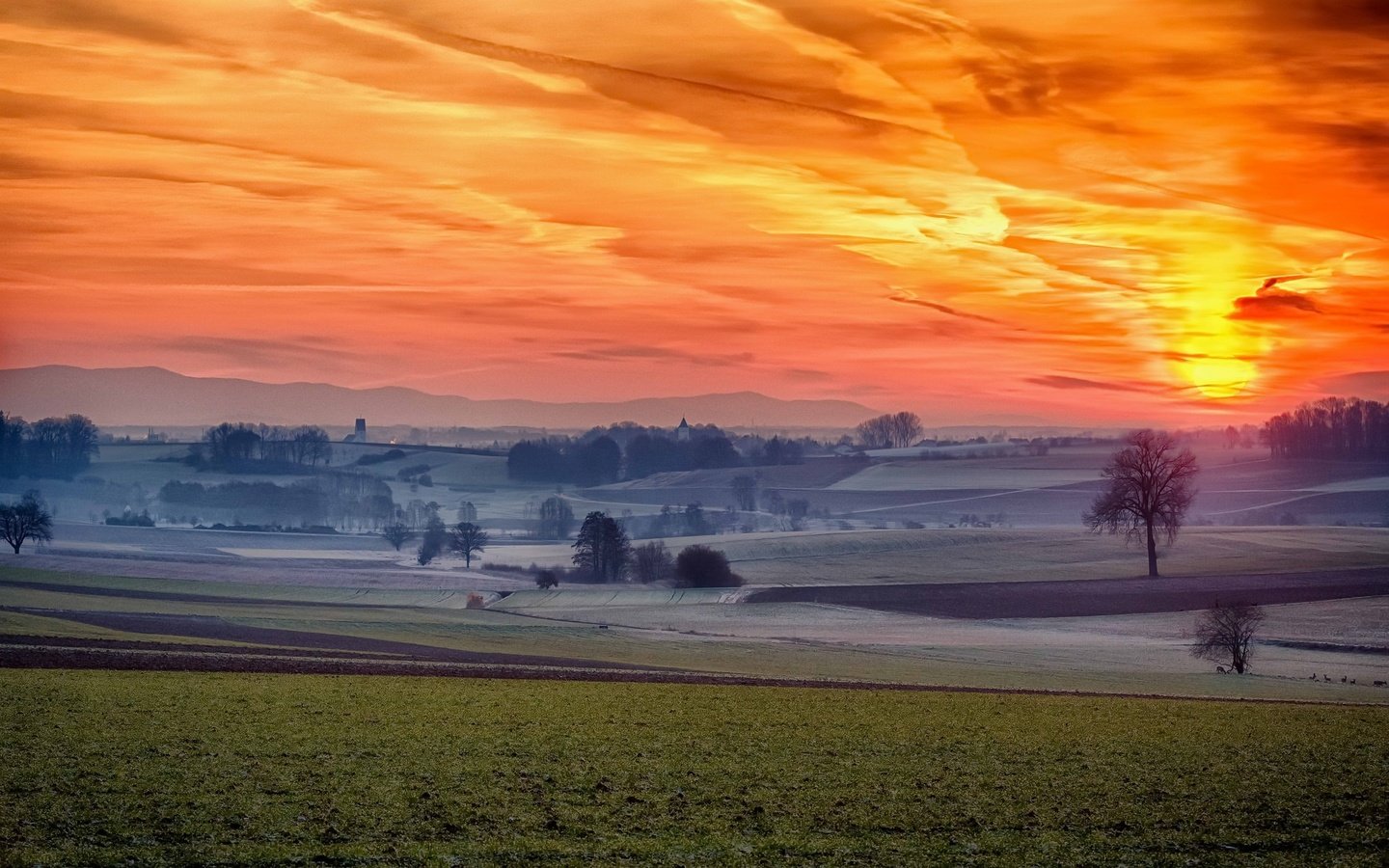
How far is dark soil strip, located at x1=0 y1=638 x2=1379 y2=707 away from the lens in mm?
38125

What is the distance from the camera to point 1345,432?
633ft

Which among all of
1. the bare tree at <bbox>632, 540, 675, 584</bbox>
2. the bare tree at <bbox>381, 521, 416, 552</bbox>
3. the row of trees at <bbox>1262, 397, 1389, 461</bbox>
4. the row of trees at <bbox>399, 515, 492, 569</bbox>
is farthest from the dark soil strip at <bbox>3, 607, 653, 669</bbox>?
the row of trees at <bbox>1262, 397, 1389, 461</bbox>

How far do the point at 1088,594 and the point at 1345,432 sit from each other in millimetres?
129828

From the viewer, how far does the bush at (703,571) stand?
99.6m

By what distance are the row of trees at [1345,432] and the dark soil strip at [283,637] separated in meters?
172

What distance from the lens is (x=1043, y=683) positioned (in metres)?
45.9

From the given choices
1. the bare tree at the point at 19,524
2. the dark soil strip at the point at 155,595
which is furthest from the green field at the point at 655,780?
the bare tree at the point at 19,524

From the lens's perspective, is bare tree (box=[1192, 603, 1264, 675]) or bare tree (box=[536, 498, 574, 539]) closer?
bare tree (box=[1192, 603, 1264, 675])

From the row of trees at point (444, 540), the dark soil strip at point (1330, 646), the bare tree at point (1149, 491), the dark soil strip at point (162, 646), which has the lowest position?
the dark soil strip at point (1330, 646)

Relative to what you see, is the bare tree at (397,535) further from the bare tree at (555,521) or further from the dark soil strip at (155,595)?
the dark soil strip at (155,595)

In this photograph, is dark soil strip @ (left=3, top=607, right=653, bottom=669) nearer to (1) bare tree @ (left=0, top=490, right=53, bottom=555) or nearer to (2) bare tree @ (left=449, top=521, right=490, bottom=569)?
(1) bare tree @ (left=0, top=490, right=53, bottom=555)

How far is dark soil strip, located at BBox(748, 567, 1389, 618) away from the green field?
153ft

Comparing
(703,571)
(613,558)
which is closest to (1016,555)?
(703,571)

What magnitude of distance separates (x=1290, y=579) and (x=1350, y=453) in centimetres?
11766
